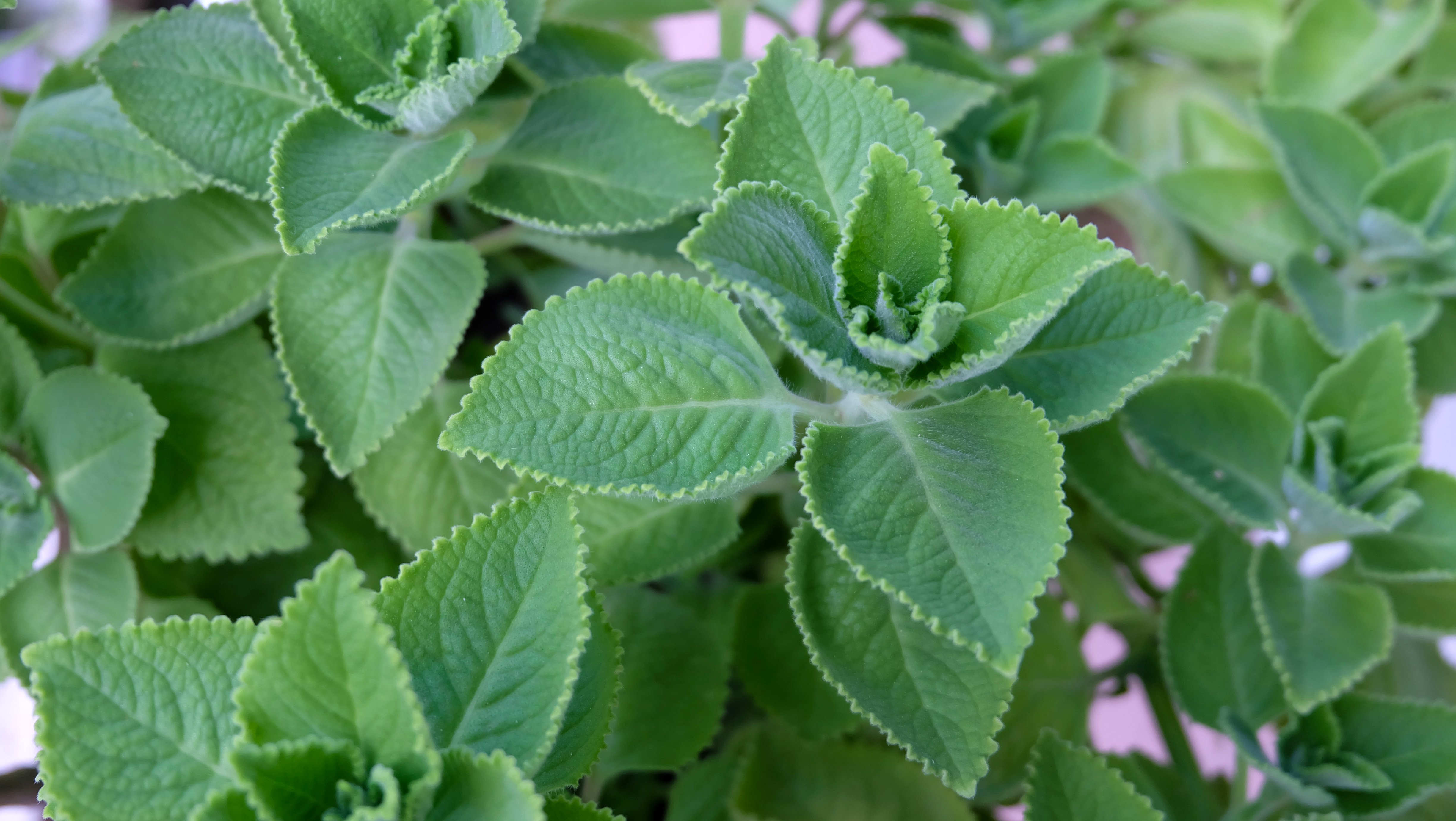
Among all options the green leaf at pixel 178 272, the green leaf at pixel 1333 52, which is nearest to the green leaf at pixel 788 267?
the green leaf at pixel 178 272

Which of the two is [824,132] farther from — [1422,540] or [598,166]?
[1422,540]

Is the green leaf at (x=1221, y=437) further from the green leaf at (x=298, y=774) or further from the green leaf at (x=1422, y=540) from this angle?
the green leaf at (x=298, y=774)

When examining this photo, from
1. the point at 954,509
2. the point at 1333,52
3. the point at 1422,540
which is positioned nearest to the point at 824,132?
the point at 954,509

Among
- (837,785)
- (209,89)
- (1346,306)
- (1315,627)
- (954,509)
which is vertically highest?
(209,89)

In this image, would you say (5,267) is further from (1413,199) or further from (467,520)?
(1413,199)

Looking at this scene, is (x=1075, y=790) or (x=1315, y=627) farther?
(x=1315, y=627)

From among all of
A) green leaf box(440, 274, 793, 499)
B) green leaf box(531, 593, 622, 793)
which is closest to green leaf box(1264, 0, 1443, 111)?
green leaf box(440, 274, 793, 499)

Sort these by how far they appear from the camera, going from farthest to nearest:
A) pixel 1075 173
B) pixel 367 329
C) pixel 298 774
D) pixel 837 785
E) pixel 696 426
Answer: pixel 1075 173
pixel 837 785
pixel 367 329
pixel 696 426
pixel 298 774

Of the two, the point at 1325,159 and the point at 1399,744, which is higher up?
the point at 1325,159
